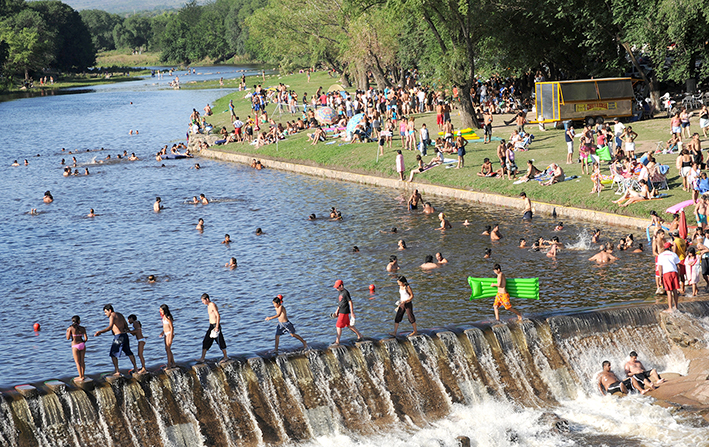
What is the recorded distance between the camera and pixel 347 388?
17.7 metres

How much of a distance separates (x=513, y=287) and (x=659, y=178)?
12.1m

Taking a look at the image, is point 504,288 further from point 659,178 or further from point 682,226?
point 659,178

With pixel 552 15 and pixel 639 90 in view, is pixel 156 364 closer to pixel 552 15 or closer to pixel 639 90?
pixel 552 15

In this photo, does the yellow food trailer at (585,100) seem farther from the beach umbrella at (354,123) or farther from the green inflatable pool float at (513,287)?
the green inflatable pool float at (513,287)

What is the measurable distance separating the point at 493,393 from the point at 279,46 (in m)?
70.8

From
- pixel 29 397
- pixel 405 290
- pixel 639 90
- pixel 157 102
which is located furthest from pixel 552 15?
pixel 157 102

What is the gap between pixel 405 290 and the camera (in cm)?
1850

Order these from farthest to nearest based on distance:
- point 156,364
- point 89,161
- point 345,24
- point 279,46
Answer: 1. point 279,46
2. point 345,24
3. point 89,161
4. point 156,364

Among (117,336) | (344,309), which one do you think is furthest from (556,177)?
(117,336)

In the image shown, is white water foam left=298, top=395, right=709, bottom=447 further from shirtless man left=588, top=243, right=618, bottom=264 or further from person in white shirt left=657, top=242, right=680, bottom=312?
shirtless man left=588, top=243, right=618, bottom=264

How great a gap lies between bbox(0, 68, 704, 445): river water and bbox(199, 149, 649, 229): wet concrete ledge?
0.60 metres

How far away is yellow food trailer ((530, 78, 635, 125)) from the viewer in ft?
141

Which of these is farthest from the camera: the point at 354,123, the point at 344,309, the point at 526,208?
the point at 354,123

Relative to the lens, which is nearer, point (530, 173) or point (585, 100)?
point (530, 173)
